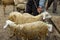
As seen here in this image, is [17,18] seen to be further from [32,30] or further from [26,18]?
[32,30]

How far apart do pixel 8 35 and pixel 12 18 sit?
52cm

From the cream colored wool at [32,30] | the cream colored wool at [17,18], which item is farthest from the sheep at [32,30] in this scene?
the cream colored wool at [17,18]

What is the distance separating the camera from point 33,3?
504 cm

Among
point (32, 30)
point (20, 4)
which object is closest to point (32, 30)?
point (32, 30)

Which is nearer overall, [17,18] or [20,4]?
[17,18]

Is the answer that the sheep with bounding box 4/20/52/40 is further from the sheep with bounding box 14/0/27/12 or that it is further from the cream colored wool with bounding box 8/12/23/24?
the sheep with bounding box 14/0/27/12

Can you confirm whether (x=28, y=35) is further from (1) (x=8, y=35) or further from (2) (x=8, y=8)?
(2) (x=8, y=8)

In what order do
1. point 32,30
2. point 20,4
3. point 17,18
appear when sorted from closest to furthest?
point 32,30 < point 17,18 < point 20,4

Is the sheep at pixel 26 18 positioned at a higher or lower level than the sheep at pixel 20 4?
higher

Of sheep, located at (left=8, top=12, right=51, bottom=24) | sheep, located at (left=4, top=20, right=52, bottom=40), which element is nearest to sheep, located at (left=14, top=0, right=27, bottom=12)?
sheep, located at (left=8, top=12, right=51, bottom=24)

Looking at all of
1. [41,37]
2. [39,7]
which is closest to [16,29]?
[41,37]

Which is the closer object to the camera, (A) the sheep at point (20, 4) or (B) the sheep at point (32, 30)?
(B) the sheep at point (32, 30)

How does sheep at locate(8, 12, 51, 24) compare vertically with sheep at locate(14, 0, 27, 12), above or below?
above

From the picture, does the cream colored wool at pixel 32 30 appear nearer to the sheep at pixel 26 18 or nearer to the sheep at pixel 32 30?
the sheep at pixel 32 30
